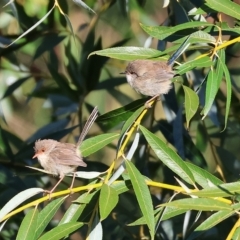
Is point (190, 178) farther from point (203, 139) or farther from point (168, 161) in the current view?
point (203, 139)

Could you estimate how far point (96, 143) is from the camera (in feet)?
6.64

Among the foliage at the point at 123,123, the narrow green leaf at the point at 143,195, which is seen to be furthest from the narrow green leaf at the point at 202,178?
the narrow green leaf at the point at 143,195

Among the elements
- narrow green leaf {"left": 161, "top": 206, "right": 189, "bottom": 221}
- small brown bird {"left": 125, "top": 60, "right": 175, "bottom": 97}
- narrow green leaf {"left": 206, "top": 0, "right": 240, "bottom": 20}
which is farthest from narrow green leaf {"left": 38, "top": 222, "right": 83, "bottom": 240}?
narrow green leaf {"left": 206, "top": 0, "right": 240, "bottom": 20}

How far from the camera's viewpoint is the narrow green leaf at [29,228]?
1838 millimetres

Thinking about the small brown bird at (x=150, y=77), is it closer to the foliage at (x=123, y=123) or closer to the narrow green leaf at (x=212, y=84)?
the foliage at (x=123, y=123)

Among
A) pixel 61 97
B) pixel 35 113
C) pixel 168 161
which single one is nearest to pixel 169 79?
pixel 168 161

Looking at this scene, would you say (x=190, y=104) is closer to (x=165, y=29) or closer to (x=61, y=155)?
(x=165, y=29)

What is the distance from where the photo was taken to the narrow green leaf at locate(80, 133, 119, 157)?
1.99m

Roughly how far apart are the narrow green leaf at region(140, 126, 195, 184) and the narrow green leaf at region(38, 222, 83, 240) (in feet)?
0.90

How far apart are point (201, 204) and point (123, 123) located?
85 centimetres

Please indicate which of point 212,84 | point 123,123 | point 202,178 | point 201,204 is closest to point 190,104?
point 212,84

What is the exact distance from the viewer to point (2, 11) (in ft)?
11.7

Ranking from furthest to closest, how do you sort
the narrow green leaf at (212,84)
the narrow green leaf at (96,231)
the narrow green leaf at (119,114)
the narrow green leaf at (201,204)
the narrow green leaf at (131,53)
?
the narrow green leaf at (119,114)
the narrow green leaf at (131,53)
the narrow green leaf at (212,84)
the narrow green leaf at (96,231)
the narrow green leaf at (201,204)

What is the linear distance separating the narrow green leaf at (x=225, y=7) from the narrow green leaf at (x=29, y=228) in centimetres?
72
